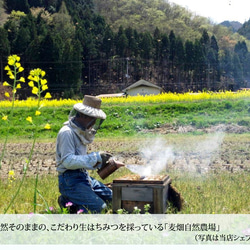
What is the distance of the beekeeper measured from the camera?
3.98 metres

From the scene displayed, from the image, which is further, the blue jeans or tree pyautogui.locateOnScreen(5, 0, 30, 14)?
tree pyautogui.locateOnScreen(5, 0, 30, 14)

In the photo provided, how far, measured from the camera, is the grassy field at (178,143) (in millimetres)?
4352

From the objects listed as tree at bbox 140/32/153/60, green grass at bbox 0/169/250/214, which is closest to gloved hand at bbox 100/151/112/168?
green grass at bbox 0/169/250/214

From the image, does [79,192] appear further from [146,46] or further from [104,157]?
[146,46]

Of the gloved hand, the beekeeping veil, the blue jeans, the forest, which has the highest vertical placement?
the forest

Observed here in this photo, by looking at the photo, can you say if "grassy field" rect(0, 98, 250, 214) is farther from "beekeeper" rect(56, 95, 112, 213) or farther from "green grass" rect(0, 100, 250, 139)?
"beekeeper" rect(56, 95, 112, 213)

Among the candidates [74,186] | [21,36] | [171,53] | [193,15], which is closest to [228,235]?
[74,186]

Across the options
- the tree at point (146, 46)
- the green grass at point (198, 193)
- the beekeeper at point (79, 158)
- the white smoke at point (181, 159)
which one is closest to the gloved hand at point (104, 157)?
the beekeeper at point (79, 158)

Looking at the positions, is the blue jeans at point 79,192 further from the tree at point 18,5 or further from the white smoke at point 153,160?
the tree at point 18,5

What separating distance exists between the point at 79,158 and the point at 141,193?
74cm

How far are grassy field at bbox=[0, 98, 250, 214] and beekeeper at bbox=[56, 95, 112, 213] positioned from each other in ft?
1.13

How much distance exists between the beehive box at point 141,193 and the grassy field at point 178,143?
348mm

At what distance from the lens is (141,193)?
3789 mm

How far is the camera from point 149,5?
103375 millimetres
